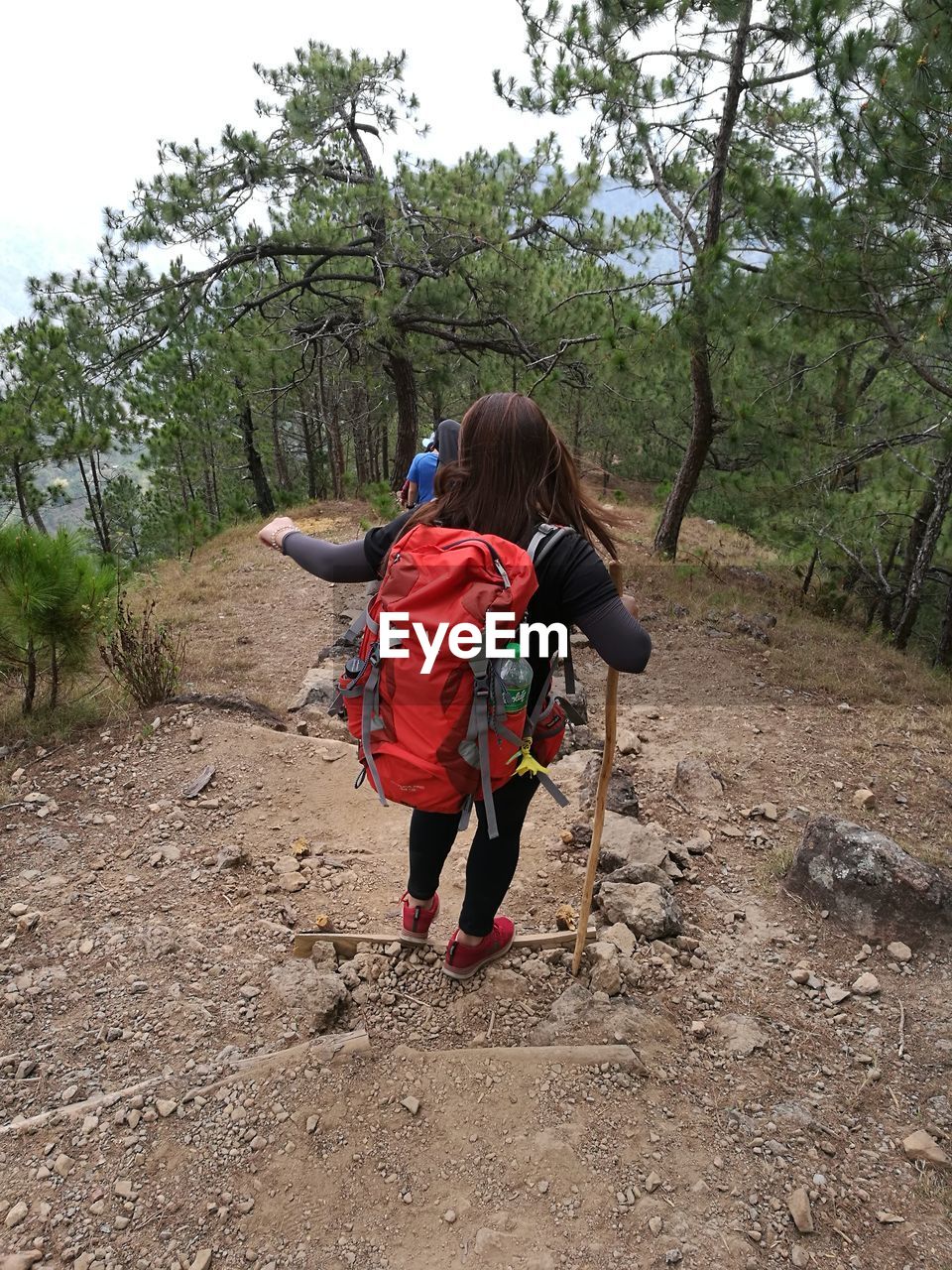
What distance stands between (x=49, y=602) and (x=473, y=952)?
9.98 ft

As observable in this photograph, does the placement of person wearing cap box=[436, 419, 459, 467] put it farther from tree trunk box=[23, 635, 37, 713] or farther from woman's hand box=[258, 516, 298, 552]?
tree trunk box=[23, 635, 37, 713]

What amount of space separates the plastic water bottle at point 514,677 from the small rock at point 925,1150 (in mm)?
1558

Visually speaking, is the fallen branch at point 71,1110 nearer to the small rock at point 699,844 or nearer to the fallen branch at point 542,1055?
the fallen branch at point 542,1055

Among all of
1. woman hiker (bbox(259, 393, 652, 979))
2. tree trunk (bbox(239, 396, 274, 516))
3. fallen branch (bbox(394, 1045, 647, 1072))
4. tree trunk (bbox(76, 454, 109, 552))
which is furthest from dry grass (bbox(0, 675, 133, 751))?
tree trunk (bbox(239, 396, 274, 516))

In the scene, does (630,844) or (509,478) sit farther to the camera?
(630,844)

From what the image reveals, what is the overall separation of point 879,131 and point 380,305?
4845 millimetres

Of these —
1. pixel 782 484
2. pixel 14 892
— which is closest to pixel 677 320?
pixel 782 484

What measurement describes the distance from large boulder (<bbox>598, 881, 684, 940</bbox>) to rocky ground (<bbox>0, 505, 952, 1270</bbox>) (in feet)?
0.04

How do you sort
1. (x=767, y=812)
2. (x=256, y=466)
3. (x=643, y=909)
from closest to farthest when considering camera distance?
(x=643, y=909), (x=767, y=812), (x=256, y=466)

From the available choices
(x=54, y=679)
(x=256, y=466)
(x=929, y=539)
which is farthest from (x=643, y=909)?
(x=256, y=466)

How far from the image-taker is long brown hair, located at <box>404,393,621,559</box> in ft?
5.39

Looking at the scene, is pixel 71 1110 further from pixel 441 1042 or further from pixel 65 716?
pixel 65 716

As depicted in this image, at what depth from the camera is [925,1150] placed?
1786 mm

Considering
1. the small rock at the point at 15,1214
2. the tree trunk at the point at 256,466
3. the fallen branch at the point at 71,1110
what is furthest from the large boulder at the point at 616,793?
the tree trunk at the point at 256,466
